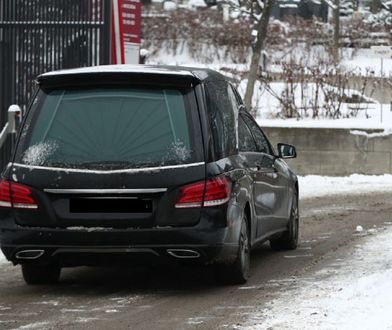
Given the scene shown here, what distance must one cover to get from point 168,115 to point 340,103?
47.8 feet

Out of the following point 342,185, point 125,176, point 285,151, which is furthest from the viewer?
point 342,185

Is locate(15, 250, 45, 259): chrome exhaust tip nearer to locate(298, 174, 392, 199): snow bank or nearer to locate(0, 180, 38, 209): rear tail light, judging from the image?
locate(0, 180, 38, 209): rear tail light

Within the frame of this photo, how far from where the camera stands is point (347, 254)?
10.0 meters

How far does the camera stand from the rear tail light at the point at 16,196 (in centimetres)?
799

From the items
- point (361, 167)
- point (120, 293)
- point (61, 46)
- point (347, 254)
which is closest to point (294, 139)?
point (361, 167)

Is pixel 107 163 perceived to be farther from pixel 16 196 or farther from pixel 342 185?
pixel 342 185

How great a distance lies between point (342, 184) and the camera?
18453 millimetres

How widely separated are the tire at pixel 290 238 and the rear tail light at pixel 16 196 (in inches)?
134

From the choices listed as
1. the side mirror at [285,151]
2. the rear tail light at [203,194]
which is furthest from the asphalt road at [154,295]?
the side mirror at [285,151]

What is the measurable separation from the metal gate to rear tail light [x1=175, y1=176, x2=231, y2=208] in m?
8.56

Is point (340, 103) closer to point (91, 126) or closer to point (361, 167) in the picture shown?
point (361, 167)

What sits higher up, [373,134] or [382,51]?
[382,51]

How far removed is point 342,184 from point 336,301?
435 inches

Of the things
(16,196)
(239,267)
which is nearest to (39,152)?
(16,196)
